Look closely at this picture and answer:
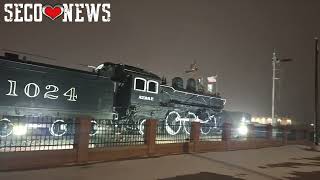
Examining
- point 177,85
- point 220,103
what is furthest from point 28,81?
point 220,103

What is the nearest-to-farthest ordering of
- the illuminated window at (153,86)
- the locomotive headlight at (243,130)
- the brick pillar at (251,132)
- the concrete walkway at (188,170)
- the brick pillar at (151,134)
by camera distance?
the concrete walkway at (188,170) < the brick pillar at (151,134) < the illuminated window at (153,86) < the locomotive headlight at (243,130) < the brick pillar at (251,132)

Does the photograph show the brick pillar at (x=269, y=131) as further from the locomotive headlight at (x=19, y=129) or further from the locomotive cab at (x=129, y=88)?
the locomotive headlight at (x=19, y=129)

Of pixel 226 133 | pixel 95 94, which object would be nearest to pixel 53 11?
pixel 95 94

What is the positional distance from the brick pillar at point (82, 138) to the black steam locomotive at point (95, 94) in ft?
9.25

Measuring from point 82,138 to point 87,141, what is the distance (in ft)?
0.81

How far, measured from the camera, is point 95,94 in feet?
56.9

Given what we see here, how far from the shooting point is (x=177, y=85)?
23.5m

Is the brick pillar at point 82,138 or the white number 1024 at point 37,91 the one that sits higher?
the white number 1024 at point 37,91

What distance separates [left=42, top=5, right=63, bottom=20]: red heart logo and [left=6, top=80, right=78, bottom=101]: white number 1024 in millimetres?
6244

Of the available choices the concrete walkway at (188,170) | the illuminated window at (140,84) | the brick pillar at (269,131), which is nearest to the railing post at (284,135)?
the brick pillar at (269,131)

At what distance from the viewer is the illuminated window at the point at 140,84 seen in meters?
18.9

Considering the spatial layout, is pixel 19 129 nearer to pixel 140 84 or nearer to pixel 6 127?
pixel 6 127

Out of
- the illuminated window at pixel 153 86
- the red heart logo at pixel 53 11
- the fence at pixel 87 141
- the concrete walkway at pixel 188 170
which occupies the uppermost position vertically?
the red heart logo at pixel 53 11

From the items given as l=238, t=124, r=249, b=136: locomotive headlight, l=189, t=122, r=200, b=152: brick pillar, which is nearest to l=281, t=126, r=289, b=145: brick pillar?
l=238, t=124, r=249, b=136: locomotive headlight
